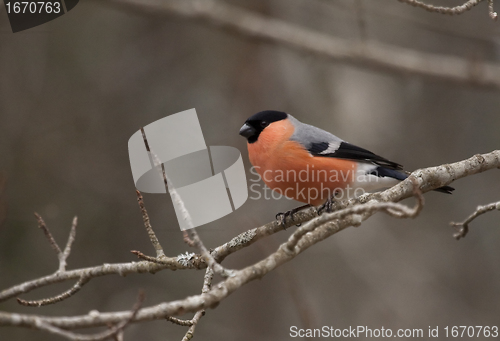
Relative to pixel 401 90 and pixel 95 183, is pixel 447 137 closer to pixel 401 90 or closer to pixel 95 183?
pixel 401 90

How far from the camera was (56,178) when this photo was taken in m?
5.32

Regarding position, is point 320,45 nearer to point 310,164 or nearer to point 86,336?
point 310,164

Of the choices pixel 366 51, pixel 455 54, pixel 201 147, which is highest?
pixel 366 51

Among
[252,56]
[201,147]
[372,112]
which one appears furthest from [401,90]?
[201,147]

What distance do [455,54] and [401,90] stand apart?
40.8 inches

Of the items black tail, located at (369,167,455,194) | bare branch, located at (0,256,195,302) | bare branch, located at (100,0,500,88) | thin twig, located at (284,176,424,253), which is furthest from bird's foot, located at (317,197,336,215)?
bare branch, located at (100,0,500,88)

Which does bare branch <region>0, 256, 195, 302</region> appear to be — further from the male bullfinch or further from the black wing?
the black wing

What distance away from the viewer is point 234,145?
588cm

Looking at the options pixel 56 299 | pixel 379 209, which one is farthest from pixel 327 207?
pixel 56 299

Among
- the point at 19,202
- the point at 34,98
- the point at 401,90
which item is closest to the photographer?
the point at 19,202

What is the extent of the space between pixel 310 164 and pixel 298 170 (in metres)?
0.11

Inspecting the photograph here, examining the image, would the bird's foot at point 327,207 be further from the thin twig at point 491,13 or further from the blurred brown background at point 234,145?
the blurred brown background at point 234,145

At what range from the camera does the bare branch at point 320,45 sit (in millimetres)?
4520

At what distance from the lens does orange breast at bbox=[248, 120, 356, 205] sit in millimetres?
3406
